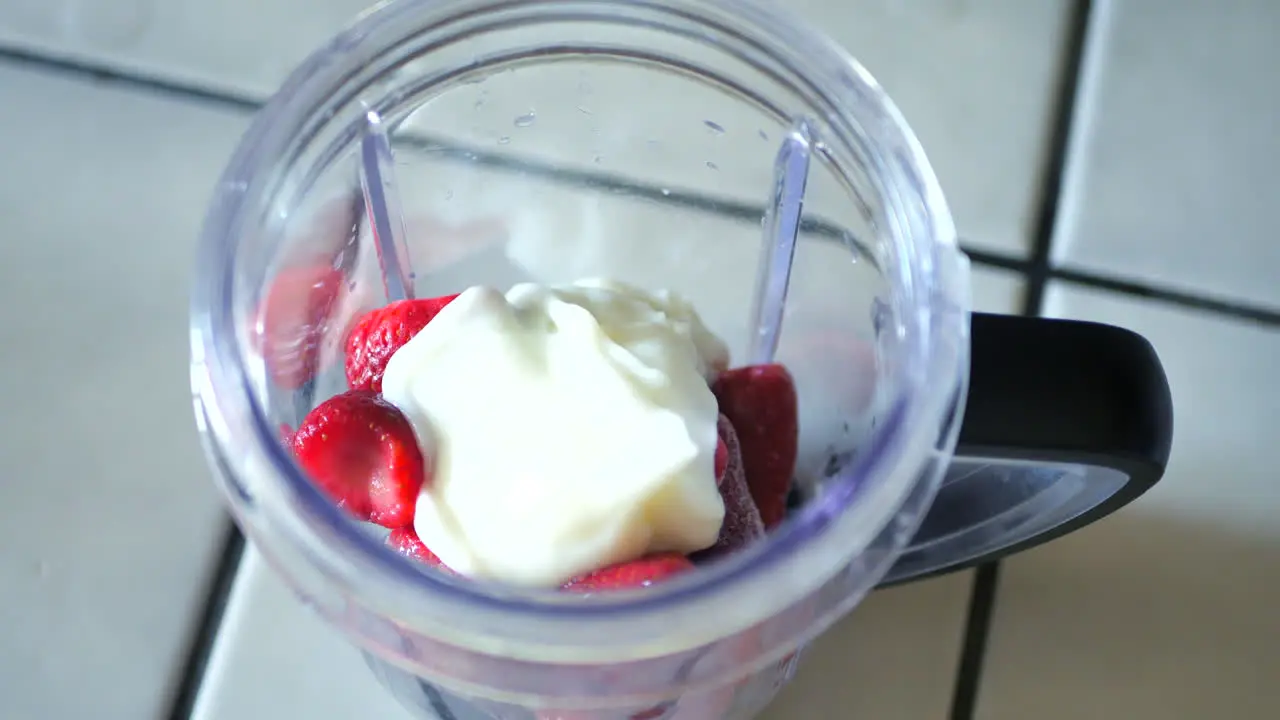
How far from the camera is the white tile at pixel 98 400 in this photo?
44 cm

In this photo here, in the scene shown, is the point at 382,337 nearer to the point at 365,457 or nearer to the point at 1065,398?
the point at 365,457

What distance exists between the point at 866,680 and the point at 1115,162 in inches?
10.4

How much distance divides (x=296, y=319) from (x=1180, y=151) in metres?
Result: 0.40

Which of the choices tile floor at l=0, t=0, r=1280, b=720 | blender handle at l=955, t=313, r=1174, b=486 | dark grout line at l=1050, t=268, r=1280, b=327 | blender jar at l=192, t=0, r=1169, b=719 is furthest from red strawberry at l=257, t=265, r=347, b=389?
dark grout line at l=1050, t=268, r=1280, b=327

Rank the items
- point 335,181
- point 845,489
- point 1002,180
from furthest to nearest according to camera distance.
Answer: point 1002,180, point 335,181, point 845,489

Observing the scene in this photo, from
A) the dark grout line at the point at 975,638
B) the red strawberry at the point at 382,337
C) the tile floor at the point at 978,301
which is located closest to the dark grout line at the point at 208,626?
the tile floor at the point at 978,301

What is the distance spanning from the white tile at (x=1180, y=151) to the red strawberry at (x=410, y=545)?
0.32 metres

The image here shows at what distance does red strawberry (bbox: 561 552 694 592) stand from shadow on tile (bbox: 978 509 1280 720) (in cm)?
19

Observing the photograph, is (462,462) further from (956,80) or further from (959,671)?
(956,80)

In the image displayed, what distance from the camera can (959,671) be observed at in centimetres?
45

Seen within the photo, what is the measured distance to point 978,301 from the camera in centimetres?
51

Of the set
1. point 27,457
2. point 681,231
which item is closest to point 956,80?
point 681,231

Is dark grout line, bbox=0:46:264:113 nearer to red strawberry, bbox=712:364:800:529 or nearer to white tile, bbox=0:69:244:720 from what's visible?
white tile, bbox=0:69:244:720

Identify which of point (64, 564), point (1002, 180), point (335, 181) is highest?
point (1002, 180)
